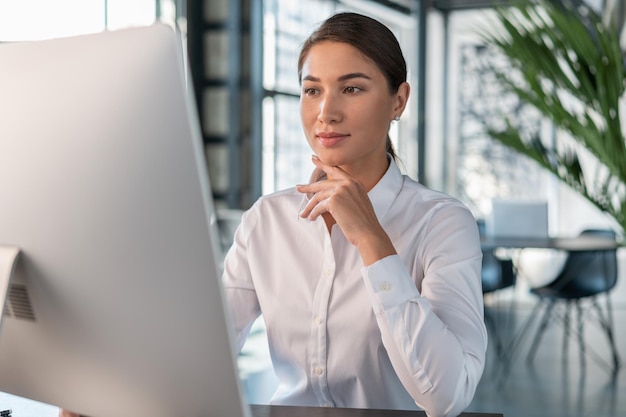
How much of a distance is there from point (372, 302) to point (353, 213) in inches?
5.9

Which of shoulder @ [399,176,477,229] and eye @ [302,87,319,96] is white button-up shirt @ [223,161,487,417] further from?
eye @ [302,87,319,96]

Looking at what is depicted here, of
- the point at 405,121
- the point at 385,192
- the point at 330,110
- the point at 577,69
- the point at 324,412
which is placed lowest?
the point at 324,412

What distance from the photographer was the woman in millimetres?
1396

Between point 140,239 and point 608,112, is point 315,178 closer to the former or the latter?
point 140,239

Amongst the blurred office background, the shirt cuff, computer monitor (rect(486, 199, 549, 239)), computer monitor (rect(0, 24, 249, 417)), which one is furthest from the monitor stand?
computer monitor (rect(486, 199, 549, 239))

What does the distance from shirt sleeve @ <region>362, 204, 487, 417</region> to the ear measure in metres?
0.41

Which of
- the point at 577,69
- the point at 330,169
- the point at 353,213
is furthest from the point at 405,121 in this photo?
the point at 353,213

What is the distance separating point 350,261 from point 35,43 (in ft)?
2.71

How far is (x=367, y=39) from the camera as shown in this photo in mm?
1543

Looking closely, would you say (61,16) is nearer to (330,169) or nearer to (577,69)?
(577,69)

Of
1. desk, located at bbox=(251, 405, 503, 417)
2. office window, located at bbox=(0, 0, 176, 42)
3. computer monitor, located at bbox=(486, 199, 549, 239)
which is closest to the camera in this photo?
desk, located at bbox=(251, 405, 503, 417)

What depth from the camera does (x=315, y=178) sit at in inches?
64.2

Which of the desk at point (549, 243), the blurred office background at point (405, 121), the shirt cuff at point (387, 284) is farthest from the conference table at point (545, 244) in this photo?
the shirt cuff at point (387, 284)

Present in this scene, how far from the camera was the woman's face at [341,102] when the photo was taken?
4.99 feet
